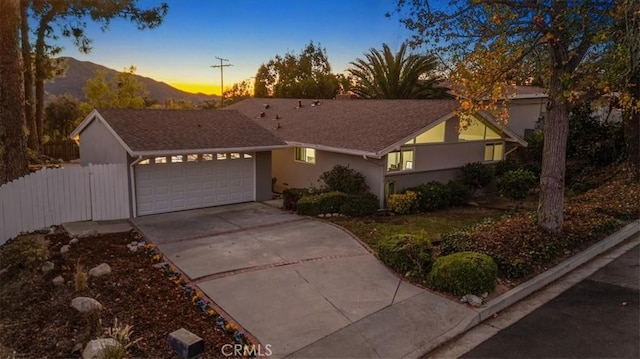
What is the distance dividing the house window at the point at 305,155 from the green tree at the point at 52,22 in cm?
852

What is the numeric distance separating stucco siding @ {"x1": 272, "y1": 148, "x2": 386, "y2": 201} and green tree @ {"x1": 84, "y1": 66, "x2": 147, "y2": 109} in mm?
21213

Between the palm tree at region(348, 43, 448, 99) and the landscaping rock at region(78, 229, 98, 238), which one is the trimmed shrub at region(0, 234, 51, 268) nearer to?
the landscaping rock at region(78, 229, 98, 238)

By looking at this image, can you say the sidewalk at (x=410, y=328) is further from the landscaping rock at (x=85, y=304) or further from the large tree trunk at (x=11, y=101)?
the large tree trunk at (x=11, y=101)

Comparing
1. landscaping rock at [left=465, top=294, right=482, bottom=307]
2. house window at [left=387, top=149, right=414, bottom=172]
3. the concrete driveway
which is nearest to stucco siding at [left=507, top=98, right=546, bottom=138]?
house window at [left=387, top=149, right=414, bottom=172]

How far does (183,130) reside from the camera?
1555 cm

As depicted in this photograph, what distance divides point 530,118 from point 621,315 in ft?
60.3

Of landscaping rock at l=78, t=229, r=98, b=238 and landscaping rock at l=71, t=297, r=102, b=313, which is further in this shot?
landscaping rock at l=78, t=229, r=98, b=238

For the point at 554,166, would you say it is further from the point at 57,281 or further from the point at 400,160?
the point at 57,281

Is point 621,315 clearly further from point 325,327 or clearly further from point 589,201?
point 589,201

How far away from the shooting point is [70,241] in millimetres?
10891

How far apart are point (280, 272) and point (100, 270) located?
3652 millimetres

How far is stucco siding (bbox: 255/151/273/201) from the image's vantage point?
16547 mm

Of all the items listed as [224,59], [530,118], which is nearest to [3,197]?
[530,118]

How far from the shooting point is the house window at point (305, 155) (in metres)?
17.9
